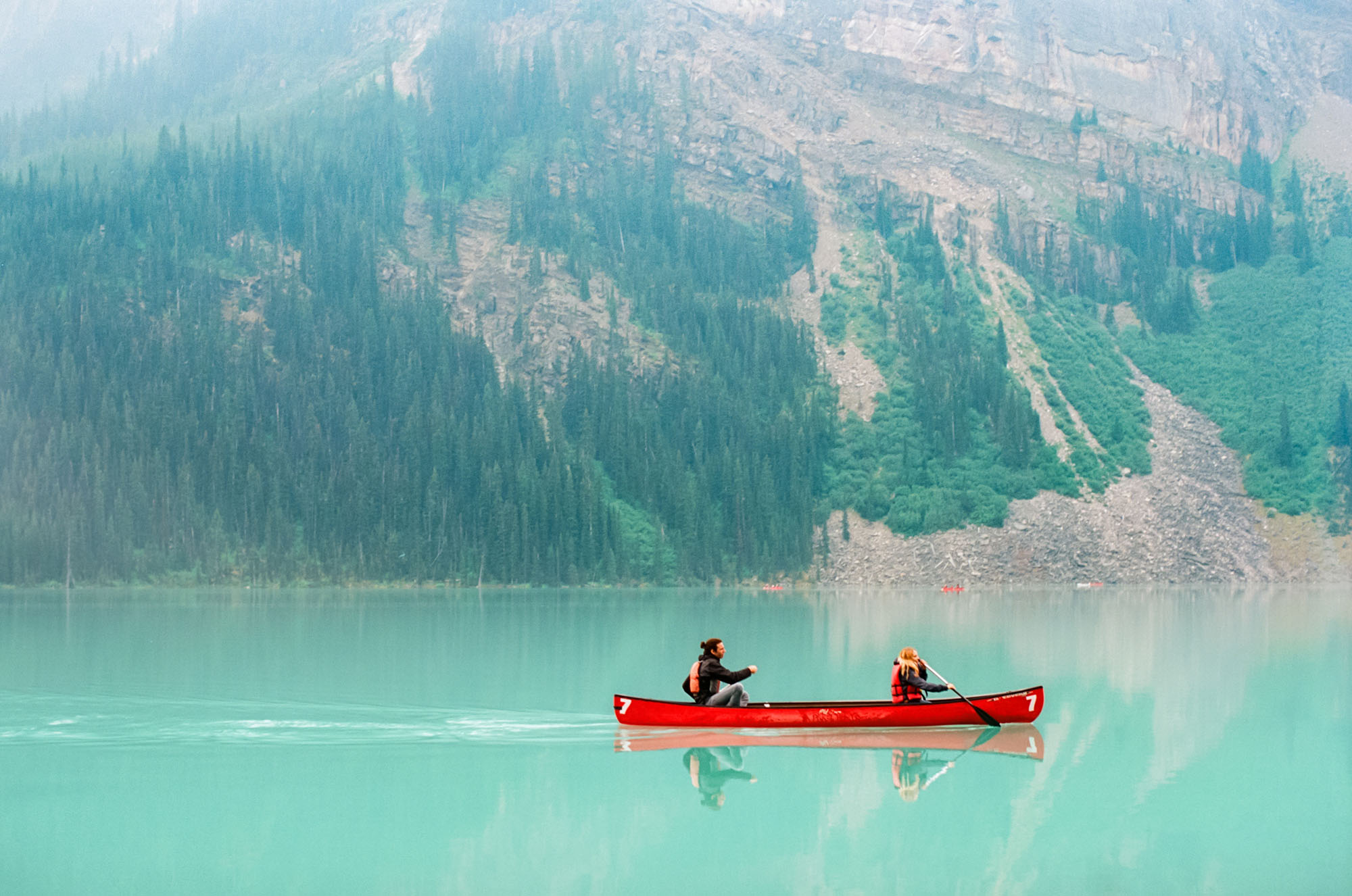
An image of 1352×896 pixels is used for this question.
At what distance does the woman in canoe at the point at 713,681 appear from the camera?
103 feet

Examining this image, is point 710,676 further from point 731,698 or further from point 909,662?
point 909,662

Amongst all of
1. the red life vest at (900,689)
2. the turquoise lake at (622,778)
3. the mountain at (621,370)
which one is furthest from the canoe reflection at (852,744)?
the mountain at (621,370)

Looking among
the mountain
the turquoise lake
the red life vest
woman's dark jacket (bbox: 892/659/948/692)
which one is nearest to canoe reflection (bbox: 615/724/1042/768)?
the turquoise lake

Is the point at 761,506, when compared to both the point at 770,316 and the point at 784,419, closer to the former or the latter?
the point at 784,419

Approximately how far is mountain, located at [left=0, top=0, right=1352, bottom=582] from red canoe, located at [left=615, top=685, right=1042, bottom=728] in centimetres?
10100

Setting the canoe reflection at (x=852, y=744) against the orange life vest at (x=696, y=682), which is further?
the orange life vest at (x=696, y=682)

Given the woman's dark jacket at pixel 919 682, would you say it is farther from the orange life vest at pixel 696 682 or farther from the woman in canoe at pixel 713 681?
the orange life vest at pixel 696 682

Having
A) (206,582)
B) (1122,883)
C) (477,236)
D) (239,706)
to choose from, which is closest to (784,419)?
(477,236)

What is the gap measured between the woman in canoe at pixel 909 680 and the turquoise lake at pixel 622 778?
1.30 m

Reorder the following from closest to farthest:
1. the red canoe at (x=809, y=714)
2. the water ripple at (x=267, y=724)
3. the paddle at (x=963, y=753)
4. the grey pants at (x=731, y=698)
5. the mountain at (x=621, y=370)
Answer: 1. the paddle at (x=963, y=753)
2. the water ripple at (x=267, y=724)
3. the red canoe at (x=809, y=714)
4. the grey pants at (x=731, y=698)
5. the mountain at (x=621, y=370)

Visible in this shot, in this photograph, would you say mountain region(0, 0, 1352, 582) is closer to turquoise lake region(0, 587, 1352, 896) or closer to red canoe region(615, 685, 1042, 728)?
turquoise lake region(0, 587, 1352, 896)

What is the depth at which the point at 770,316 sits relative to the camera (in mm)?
168250

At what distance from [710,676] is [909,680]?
16.3 ft

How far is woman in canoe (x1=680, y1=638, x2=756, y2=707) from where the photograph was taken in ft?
103
